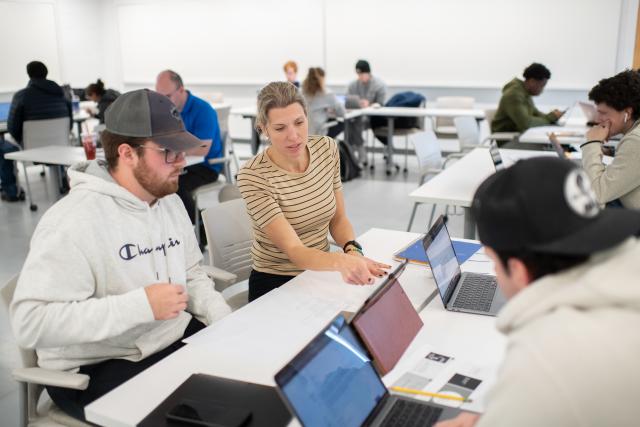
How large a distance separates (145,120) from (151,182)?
0.19 m

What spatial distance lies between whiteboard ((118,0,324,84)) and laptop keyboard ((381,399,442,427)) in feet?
27.3

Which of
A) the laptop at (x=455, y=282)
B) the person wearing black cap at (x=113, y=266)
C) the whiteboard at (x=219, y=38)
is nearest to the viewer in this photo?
the person wearing black cap at (x=113, y=266)

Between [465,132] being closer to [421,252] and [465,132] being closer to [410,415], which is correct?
[421,252]

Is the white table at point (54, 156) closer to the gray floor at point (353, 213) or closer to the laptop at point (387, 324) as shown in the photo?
the gray floor at point (353, 213)

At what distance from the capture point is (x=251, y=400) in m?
1.41

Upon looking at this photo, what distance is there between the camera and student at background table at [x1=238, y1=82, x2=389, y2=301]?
2276mm

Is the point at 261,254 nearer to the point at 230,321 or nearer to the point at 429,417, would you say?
the point at 230,321

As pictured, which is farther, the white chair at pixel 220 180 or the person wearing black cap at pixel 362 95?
the person wearing black cap at pixel 362 95

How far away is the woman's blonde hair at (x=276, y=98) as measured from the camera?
7.59ft

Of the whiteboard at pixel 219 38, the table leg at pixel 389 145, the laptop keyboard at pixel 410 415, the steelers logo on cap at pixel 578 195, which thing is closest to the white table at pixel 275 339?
the laptop keyboard at pixel 410 415

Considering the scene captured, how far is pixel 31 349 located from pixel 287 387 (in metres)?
0.99

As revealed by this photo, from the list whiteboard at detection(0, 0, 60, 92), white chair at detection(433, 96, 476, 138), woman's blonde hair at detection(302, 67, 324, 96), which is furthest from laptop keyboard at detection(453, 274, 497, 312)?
whiteboard at detection(0, 0, 60, 92)

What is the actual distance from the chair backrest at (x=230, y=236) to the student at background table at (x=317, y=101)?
3950 millimetres

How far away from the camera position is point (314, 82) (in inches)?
260
